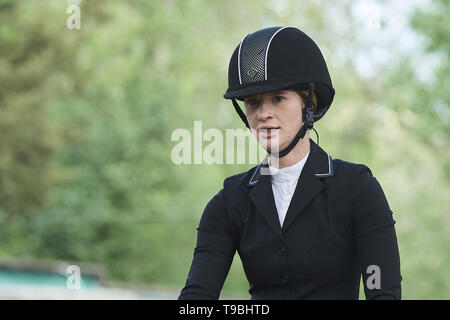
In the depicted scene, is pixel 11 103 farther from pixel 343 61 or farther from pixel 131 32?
pixel 343 61

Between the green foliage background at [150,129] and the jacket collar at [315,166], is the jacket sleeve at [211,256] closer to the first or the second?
the jacket collar at [315,166]

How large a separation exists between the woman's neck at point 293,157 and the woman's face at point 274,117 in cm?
7

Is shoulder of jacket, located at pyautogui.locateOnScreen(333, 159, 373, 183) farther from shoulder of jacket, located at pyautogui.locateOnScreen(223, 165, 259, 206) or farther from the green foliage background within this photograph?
the green foliage background

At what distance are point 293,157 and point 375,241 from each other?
459mm

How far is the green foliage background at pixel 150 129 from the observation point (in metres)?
19.8

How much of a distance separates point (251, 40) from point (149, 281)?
2269 centimetres

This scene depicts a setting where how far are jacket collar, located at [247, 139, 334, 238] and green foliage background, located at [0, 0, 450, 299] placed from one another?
14.1 m

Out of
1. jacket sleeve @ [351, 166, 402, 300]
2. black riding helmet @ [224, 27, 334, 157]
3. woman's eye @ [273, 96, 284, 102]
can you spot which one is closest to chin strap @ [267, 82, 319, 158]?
black riding helmet @ [224, 27, 334, 157]

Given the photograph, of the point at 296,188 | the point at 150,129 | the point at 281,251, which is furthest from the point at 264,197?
the point at 150,129

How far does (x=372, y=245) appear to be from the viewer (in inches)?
87.9

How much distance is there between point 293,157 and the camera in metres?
2.53

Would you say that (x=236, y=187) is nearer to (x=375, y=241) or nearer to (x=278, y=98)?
(x=278, y=98)

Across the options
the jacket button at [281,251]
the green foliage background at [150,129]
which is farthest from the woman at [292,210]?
the green foliage background at [150,129]

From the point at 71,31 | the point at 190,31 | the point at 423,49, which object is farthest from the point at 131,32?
the point at 423,49
